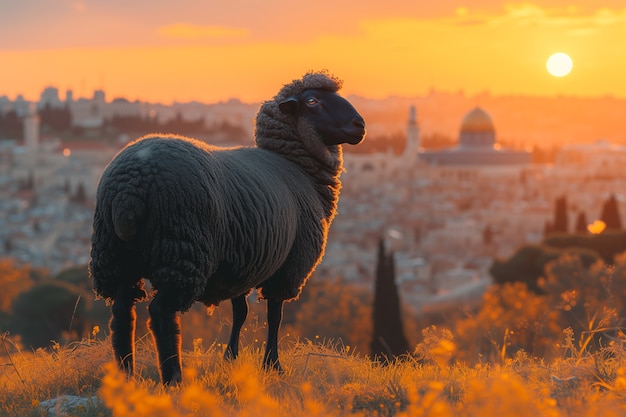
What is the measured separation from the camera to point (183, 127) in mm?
159375

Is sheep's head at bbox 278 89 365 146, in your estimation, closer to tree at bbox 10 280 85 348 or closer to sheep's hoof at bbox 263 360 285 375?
sheep's hoof at bbox 263 360 285 375

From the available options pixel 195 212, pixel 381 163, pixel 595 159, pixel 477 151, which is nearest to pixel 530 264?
pixel 195 212

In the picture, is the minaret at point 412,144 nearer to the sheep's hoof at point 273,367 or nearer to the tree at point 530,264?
the tree at point 530,264

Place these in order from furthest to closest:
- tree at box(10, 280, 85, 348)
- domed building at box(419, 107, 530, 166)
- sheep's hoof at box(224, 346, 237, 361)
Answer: domed building at box(419, 107, 530, 166)
tree at box(10, 280, 85, 348)
sheep's hoof at box(224, 346, 237, 361)

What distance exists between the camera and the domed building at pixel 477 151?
133 metres

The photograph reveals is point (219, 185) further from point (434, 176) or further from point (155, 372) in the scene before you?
point (434, 176)

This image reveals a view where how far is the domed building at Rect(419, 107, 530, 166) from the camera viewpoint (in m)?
133

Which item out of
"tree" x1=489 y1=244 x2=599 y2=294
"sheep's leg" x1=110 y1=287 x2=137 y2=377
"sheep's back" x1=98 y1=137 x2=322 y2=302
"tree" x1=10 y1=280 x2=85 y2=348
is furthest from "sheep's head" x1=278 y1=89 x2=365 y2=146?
"tree" x1=489 y1=244 x2=599 y2=294

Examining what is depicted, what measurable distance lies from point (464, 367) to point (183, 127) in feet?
508

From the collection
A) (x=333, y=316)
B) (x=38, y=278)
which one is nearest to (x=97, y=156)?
(x=38, y=278)

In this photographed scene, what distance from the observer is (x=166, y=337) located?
503 cm

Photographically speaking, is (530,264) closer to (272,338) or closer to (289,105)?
(289,105)

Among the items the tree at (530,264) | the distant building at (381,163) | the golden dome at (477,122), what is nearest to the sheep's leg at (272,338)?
the tree at (530,264)

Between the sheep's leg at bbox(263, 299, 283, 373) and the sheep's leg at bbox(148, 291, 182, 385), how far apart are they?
791 mm
